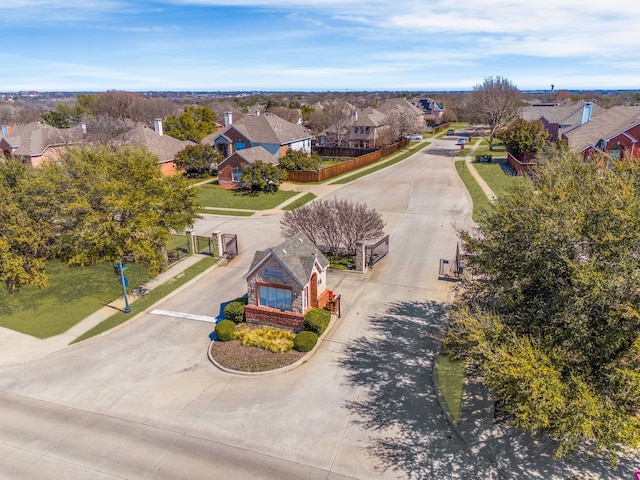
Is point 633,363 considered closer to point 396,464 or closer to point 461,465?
point 461,465

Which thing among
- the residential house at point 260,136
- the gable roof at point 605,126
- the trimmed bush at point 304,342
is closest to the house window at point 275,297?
the trimmed bush at point 304,342

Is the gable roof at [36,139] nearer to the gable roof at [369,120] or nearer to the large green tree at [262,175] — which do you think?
the large green tree at [262,175]

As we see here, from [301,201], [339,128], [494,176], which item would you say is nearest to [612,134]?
[494,176]

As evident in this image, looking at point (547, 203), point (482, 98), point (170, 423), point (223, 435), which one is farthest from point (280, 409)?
point (482, 98)

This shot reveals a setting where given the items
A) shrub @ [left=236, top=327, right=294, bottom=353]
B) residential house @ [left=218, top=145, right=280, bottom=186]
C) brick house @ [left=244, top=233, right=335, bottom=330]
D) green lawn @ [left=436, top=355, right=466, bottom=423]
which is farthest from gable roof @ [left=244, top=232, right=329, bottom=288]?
residential house @ [left=218, top=145, right=280, bottom=186]

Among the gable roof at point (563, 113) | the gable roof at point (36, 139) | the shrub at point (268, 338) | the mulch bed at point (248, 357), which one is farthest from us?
the gable roof at point (563, 113)

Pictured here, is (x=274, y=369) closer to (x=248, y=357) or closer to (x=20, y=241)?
(x=248, y=357)

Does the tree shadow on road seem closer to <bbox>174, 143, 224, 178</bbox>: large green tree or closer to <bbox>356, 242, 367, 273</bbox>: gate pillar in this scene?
<bbox>356, 242, 367, 273</bbox>: gate pillar
